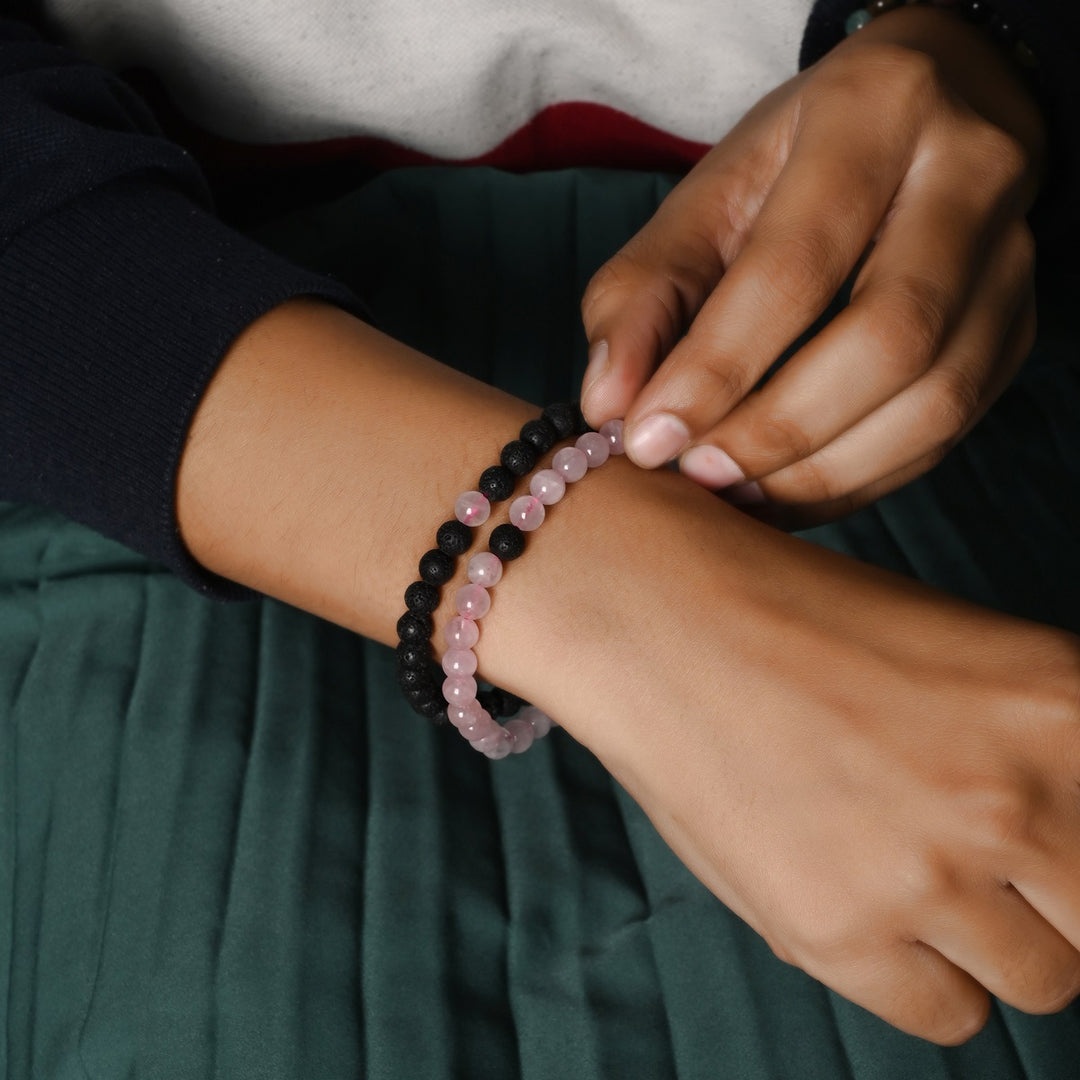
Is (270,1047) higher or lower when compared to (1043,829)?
lower

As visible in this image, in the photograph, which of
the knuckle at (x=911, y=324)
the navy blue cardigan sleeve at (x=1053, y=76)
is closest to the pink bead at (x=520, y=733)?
the knuckle at (x=911, y=324)

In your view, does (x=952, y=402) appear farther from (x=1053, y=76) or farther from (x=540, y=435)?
(x=1053, y=76)

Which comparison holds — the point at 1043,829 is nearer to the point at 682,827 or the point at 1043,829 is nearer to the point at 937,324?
the point at 682,827

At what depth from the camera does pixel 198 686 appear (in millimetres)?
761

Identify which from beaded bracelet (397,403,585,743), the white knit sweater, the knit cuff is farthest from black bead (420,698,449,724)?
the white knit sweater

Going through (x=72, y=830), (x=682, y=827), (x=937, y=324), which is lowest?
(x=72, y=830)

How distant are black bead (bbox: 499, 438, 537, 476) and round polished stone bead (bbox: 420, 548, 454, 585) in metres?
0.07

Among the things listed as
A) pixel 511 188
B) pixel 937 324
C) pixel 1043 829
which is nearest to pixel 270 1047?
pixel 1043 829

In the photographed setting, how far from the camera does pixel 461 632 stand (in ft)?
2.06

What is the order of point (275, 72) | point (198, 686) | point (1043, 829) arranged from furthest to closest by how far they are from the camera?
point (275, 72)
point (198, 686)
point (1043, 829)

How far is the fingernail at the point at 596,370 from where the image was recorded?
648mm

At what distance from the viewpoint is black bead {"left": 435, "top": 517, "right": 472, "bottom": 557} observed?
2.04 feet

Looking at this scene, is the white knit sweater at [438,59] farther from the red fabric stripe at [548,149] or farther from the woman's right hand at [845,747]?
the woman's right hand at [845,747]

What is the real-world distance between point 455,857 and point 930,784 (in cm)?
33
